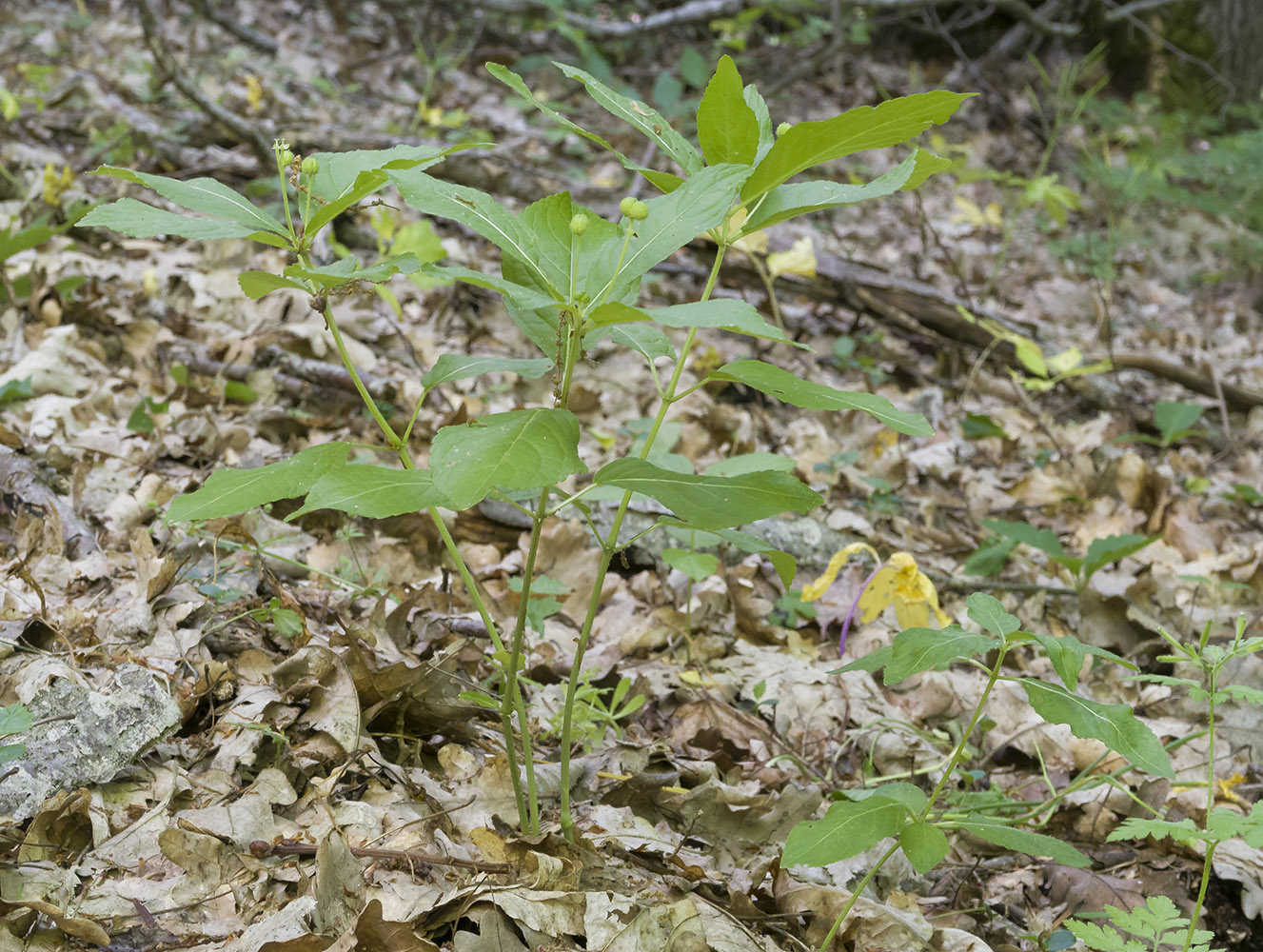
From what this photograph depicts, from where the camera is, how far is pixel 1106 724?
125cm

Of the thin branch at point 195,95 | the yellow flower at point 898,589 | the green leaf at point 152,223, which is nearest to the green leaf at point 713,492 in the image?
the green leaf at point 152,223

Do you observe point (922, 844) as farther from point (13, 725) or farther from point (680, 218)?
point (13, 725)

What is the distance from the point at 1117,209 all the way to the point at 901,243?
2.00m

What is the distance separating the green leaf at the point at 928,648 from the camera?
1233mm

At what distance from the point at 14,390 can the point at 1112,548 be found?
130 inches

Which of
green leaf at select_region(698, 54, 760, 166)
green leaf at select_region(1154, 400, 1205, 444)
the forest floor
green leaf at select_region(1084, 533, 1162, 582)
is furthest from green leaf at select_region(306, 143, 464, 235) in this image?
green leaf at select_region(1154, 400, 1205, 444)

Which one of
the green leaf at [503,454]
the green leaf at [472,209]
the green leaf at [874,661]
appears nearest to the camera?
the green leaf at [503,454]

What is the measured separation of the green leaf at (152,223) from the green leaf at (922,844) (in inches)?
47.2

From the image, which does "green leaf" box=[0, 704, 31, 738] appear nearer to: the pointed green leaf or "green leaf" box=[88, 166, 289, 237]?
"green leaf" box=[88, 166, 289, 237]

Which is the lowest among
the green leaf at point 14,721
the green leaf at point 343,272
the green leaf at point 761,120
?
the green leaf at point 14,721

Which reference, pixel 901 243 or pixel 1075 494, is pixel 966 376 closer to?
pixel 1075 494

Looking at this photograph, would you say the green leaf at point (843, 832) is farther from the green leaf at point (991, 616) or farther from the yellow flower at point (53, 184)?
the yellow flower at point (53, 184)

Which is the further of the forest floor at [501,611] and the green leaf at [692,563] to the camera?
the green leaf at [692,563]

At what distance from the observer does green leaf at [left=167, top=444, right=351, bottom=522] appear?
110 centimetres
